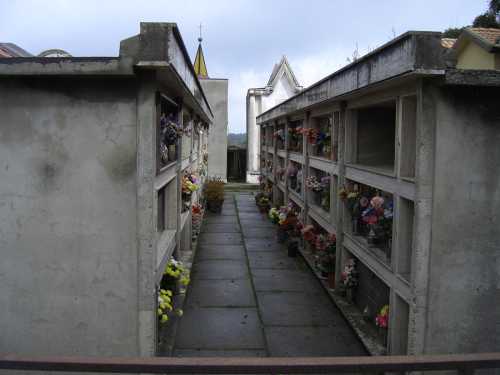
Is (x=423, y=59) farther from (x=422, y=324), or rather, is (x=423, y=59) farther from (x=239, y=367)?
(x=239, y=367)

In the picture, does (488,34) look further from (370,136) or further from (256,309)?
(256,309)

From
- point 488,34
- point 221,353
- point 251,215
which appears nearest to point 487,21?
point 488,34

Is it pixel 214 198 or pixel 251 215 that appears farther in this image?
pixel 214 198

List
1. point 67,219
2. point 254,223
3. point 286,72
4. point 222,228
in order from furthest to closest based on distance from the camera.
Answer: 1. point 286,72
2. point 254,223
3. point 222,228
4. point 67,219

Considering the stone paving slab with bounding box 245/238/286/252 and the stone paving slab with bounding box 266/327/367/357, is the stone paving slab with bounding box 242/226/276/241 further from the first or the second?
the stone paving slab with bounding box 266/327/367/357

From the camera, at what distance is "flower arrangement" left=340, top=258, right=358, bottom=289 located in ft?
26.5

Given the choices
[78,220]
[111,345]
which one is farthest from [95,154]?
[111,345]

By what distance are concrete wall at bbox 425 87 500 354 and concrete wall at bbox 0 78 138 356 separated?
9.43 ft

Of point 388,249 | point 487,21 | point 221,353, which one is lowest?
point 221,353

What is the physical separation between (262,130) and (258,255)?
474 inches

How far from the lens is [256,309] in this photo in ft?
28.3

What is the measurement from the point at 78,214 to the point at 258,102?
78.0ft

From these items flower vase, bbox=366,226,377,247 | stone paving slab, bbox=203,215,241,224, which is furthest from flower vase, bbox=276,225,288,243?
flower vase, bbox=366,226,377,247

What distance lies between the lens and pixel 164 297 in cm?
614
